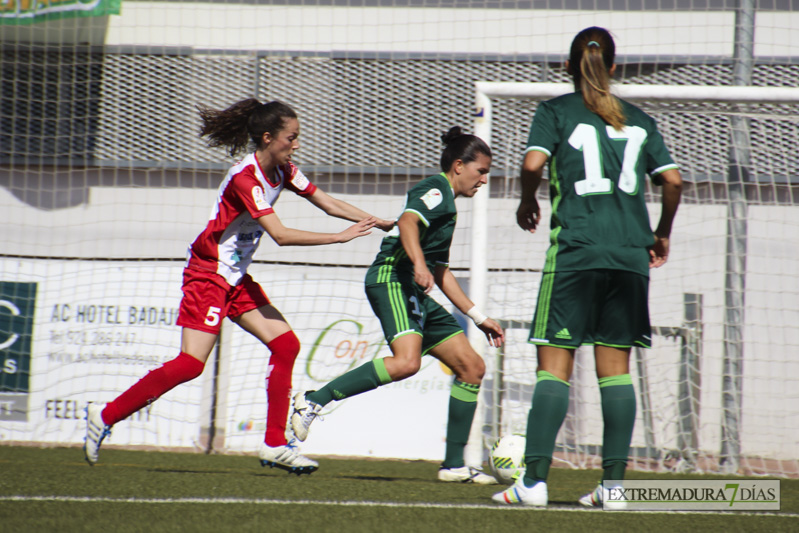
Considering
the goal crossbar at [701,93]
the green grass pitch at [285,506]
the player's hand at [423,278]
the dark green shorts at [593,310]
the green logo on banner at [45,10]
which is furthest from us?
the green logo on banner at [45,10]

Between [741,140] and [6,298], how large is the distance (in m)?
5.26

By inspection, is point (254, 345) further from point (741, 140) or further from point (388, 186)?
point (741, 140)

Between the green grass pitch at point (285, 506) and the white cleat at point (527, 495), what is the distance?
4 centimetres

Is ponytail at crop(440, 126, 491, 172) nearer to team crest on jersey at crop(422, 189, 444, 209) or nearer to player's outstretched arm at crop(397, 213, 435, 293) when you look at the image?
team crest on jersey at crop(422, 189, 444, 209)

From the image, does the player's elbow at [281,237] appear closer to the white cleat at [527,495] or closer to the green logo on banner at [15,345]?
the white cleat at [527,495]

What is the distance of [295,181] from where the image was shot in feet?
12.9

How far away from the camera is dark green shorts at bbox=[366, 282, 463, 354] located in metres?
3.67

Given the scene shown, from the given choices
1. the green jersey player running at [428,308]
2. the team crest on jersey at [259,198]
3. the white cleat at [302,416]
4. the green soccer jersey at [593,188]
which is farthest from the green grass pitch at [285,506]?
the team crest on jersey at [259,198]

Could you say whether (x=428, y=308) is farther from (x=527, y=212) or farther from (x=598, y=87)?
(x=598, y=87)

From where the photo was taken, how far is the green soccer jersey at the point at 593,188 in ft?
8.90

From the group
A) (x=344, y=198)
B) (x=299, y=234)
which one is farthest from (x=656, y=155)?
(x=344, y=198)

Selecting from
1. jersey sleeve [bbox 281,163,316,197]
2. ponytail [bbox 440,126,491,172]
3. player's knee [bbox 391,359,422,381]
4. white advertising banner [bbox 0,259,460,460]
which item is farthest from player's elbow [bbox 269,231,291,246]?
white advertising banner [bbox 0,259,460,460]

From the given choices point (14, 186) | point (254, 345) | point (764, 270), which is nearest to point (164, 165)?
point (14, 186)

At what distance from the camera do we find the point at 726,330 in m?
5.34
